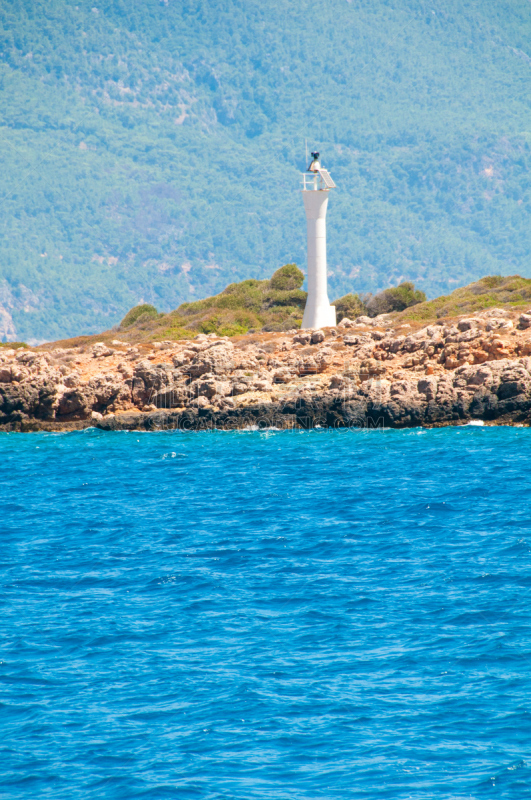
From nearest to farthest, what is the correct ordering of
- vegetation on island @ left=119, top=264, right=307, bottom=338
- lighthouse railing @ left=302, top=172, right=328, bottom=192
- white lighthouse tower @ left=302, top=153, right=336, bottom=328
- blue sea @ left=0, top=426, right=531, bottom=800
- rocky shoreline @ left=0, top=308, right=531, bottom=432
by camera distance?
1. blue sea @ left=0, top=426, right=531, bottom=800
2. rocky shoreline @ left=0, top=308, right=531, bottom=432
3. white lighthouse tower @ left=302, top=153, right=336, bottom=328
4. lighthouse railing @ left=302, top=172, right=328, bottom=192
5. vegetation on island @ left=119, top=264, right=307, bottom=338

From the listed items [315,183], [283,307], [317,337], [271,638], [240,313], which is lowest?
[271,638]

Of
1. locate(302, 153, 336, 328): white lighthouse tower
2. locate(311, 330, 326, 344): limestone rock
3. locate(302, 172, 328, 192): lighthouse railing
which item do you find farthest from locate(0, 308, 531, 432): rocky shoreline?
locate(302, 172, 328, 192): lighthouse railing

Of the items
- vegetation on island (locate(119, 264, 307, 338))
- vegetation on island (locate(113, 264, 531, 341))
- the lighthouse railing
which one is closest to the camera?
the lighthouse railing

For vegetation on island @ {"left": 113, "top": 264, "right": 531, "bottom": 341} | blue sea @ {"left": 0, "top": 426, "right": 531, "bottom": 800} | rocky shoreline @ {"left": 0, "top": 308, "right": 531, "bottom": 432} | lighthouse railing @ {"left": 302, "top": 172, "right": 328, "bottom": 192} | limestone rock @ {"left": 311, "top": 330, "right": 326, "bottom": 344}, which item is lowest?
blue sea @ {"left": 0, "top": 426, "right": 531, "bottom": 800}

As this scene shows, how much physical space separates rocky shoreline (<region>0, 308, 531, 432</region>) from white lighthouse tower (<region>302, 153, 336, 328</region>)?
5.60 metres

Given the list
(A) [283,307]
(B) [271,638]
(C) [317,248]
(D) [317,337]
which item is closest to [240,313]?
(A) [283,307]

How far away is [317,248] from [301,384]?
14092 millimetres

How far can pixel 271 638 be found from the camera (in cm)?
1532

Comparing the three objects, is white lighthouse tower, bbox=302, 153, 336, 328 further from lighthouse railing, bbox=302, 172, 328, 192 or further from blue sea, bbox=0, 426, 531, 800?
blue sea, bbox=0, 426, 531, 800

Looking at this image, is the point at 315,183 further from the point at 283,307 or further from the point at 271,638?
the point at 271,638

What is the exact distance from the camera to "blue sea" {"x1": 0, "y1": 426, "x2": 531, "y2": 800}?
1162 cm

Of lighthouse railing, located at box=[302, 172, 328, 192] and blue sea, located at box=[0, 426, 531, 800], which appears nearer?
blue sea, located at box=[0, 426, 531, 800]

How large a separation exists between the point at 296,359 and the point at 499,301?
19855 millimetres

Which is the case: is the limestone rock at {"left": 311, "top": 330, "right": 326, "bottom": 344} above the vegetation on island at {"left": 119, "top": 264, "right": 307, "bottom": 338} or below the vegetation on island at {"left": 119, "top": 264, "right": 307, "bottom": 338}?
below
